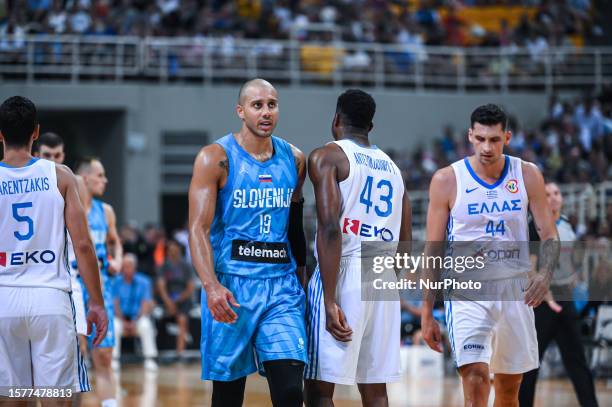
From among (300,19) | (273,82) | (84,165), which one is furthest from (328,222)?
(300,19)

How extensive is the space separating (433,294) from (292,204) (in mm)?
1253

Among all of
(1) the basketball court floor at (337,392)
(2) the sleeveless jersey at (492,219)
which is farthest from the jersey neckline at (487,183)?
(1) the basketball court floor at (337,392)

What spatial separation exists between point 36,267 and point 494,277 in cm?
315

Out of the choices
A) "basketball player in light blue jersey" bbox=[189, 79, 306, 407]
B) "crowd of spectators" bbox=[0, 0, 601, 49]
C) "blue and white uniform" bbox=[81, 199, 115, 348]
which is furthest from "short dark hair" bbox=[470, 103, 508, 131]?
"crowd of spectators" bbox=[0, 0, 601, 49]

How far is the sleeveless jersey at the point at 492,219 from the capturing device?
764cm

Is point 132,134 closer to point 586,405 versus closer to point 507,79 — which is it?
point 507,79

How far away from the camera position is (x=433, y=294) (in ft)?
25.3

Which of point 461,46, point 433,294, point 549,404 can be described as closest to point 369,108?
point 433,294

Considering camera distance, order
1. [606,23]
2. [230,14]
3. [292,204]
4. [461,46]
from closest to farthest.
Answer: [292,204], [230,14], [461,46], [606,23]

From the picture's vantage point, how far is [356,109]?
7430 millimetres

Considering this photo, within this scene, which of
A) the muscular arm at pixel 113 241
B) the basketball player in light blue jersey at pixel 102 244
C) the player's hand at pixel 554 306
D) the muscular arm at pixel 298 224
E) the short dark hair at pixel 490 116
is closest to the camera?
the muscular arm at pixel 298 224

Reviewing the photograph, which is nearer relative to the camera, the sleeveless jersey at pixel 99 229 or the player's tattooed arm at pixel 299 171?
the player's tattooed arm at pixel 299 171

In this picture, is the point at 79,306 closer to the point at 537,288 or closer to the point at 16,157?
the point at 16,157

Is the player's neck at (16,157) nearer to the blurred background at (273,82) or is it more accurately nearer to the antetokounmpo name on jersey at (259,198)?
the antetokounmpo name on jersey at (259,198)
